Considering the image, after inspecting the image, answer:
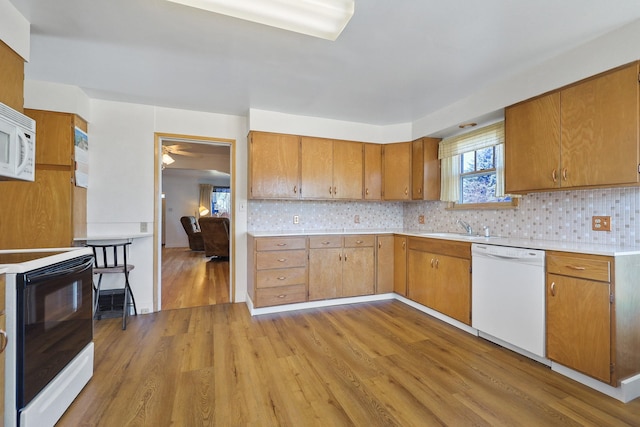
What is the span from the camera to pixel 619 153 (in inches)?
73.6

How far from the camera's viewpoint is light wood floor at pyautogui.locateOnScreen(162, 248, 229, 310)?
3634 millimetres

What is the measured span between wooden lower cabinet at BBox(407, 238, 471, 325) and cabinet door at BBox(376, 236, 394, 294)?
29 cm

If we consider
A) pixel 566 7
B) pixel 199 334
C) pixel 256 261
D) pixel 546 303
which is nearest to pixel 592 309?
pixel 546 303

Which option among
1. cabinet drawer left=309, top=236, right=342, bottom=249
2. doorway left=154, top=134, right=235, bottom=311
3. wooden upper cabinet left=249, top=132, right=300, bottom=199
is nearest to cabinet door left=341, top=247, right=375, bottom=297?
cabinet drawer left=309, top=236, right=342, bottom=249

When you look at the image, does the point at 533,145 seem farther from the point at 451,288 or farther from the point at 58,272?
the point at 58,272

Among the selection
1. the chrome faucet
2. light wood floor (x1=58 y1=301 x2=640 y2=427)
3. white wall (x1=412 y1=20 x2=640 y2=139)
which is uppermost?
white wall (x1=412 y1=20 x2=640 y2=139)

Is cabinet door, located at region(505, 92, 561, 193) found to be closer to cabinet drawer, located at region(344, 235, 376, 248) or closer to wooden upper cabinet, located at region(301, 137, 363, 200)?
cabinet drawer, located at region(344, 235, 376, 248)

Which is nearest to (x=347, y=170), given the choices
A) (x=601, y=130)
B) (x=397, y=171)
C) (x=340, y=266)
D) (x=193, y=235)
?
(x=397, y=171)

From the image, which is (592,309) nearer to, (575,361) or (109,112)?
(575,361)

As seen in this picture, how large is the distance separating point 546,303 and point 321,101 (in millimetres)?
2734

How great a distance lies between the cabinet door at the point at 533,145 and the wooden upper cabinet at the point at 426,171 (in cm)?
114

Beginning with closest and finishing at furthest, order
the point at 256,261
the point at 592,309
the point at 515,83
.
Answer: the point at 592,309 < the point at 515,83 < the point at 256,261

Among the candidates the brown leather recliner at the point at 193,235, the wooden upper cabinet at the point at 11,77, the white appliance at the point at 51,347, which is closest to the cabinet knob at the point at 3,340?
the white appliance at the point at 51,347

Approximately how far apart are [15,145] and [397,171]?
Answer: 358 centimetres
